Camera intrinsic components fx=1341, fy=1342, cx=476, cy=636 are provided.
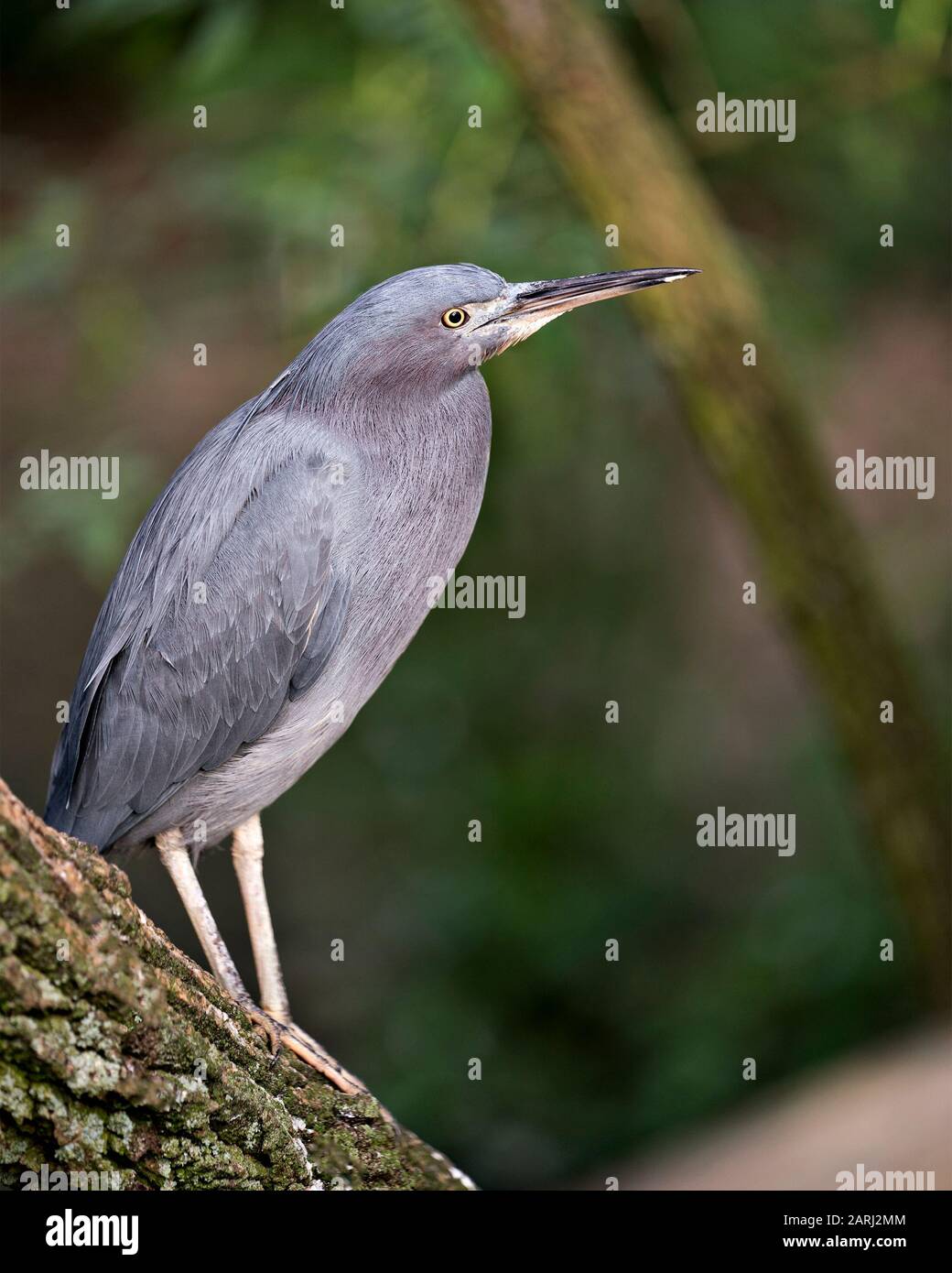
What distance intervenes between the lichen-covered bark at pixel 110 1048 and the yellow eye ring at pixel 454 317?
1.50 m

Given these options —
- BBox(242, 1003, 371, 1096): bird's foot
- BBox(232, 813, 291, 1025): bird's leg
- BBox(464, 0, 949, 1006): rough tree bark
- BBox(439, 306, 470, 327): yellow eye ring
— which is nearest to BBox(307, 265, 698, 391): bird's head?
BBox(439, 306, 470, 327): yellow eye ring

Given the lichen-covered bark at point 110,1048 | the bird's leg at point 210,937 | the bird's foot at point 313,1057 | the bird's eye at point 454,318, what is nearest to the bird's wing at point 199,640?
the bird's leg at point 210,937

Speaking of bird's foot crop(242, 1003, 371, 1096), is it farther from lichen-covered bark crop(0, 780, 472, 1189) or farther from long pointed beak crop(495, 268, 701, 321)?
long pointed beak crop(495, 268, 701, 321)

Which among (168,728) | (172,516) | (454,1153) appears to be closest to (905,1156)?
(454,1153)

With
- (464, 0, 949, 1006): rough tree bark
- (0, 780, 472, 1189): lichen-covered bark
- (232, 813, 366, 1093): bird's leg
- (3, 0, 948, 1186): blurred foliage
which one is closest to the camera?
(0, 780, 472, 1189): lichen-covered bark

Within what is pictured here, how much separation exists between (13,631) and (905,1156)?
6.48 metres

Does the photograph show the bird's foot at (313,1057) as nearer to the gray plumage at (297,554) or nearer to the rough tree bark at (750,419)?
the gray plumage at (297,554)

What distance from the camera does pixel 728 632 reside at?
9.39m

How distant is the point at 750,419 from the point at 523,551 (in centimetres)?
321

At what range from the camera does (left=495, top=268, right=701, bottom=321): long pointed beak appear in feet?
10.4

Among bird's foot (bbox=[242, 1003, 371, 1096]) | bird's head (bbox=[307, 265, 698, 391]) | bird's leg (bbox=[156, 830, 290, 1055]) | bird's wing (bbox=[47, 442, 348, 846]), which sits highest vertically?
bird's head (bbox=[307, 265, 698, 391])

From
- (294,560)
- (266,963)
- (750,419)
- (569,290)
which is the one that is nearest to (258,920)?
(266,963)

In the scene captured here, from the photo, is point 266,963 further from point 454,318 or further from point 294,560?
point 454,318

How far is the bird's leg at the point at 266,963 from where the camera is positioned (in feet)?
10.4
